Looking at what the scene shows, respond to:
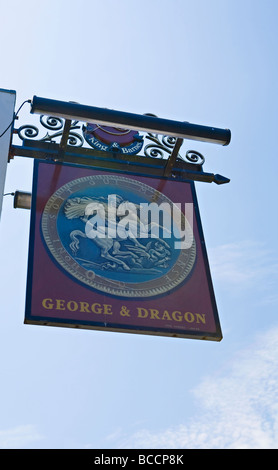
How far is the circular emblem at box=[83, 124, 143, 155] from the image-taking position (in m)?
8.23

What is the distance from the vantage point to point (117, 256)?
279 inches

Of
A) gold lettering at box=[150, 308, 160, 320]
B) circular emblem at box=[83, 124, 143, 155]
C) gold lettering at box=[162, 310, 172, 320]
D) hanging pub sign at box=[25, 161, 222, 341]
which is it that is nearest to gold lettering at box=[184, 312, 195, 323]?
hanging pub sign at box=[25, 161, 222, 341]

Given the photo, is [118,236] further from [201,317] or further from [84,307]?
[201,317]

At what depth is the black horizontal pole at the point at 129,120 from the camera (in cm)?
735

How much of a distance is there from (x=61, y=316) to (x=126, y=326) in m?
0.54

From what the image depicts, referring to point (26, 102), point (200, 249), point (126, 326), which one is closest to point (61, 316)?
point (126, 326)

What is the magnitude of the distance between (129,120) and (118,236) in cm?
114

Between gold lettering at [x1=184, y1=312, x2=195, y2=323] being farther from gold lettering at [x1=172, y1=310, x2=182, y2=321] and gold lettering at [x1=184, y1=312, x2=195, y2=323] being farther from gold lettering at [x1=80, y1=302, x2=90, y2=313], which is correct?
gold lettering at [x1=80, y1=302, x2=90, y2=313]

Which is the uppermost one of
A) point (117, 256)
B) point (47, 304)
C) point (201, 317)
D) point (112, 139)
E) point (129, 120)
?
point (112, 139)

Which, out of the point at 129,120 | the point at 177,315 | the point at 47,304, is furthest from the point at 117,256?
the point at 129,120

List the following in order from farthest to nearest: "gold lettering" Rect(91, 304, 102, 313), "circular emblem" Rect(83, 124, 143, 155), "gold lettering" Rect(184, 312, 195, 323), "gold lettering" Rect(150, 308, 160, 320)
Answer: "circular emblem" Rect(83, 124, 143, 155), "gold lettering" Rect(184, 312, 195, 323), "gold lettering" Rect(150, 308, 160, 320), "gold lettering" Rect(91, 304, 102, 313)

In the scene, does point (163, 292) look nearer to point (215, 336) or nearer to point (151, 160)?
point (215, 336)

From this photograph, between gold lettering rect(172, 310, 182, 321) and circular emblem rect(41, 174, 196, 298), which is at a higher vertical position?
circular emblem rect(41, 174, 196, 298)

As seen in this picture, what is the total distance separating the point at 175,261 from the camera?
726cm
